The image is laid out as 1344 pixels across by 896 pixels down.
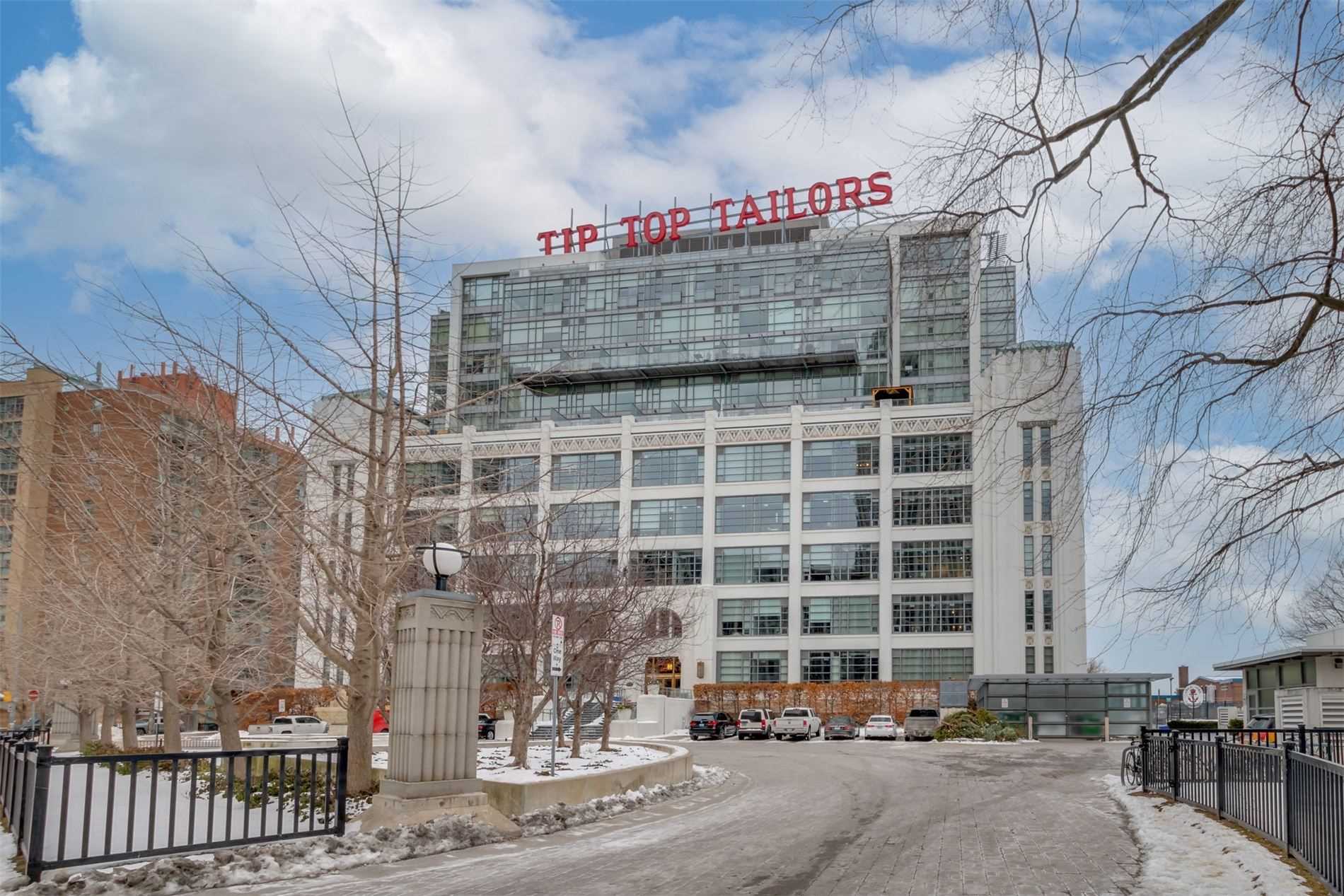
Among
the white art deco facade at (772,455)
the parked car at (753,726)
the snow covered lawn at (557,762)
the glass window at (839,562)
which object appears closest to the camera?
the snow covered lawn at (557,762)

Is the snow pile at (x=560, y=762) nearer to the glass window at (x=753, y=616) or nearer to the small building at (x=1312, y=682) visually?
the small building at (x=1312, y=682)

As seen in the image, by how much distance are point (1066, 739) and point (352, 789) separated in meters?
41.5

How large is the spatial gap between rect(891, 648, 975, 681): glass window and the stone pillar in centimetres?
6181

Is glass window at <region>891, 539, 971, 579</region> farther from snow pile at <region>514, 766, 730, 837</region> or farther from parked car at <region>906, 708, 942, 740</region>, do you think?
snow pile at <region>514, 766, 730, 837</region>

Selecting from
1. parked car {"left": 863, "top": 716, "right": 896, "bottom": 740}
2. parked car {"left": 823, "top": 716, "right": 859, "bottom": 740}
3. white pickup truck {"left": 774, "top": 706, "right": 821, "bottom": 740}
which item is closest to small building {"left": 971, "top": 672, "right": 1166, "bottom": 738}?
parked car {"left": 863, "top": 716, "right": 896, "bottom": 740}

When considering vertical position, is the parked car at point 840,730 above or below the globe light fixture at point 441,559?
below

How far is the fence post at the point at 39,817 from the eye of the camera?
31.2ft

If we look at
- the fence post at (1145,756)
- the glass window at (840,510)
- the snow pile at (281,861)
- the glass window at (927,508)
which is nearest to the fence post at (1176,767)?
the fence post at (1145,756)

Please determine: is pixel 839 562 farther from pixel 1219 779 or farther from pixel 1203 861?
pixel 1203 861

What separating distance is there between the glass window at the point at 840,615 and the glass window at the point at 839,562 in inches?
53.7

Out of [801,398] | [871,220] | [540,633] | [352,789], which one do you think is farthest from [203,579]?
[801,398]

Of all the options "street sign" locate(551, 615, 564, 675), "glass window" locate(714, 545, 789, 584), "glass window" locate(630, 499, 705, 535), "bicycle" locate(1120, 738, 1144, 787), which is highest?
"glass window" locate(630, 499, 705, 535)

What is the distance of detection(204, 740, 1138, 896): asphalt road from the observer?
1023 cm

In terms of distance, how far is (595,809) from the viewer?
51.3ft
